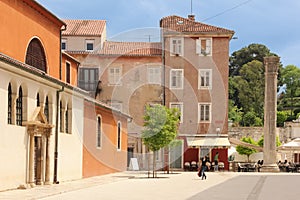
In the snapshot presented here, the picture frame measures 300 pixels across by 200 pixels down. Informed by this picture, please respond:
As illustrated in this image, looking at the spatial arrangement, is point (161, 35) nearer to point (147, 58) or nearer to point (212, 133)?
point (147, 58)

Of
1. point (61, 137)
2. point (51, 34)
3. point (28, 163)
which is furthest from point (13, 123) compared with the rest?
point (51, 34)

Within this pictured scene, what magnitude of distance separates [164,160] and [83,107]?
19.1 metres

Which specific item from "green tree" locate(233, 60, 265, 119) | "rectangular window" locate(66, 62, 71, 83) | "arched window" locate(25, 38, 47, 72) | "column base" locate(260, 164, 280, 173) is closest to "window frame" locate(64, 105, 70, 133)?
"arched window" locate(25, 38, 47, 72)

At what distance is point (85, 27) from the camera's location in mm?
55031

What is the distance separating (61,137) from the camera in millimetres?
28000

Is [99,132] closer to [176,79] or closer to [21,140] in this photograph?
[21,140]

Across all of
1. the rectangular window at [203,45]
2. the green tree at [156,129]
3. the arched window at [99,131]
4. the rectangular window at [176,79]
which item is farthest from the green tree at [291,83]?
the arched window at [99,131]

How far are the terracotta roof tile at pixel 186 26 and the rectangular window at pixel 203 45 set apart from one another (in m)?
0.79

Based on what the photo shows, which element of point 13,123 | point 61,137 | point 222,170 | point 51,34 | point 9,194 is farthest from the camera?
point 222,170

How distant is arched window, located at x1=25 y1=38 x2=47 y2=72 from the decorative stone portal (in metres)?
4.08

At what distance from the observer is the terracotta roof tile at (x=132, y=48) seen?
174ft

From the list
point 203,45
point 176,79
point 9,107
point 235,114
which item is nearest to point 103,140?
point 176,79

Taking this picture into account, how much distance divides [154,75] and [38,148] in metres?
28.2

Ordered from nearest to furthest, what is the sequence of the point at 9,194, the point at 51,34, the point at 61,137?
the point at 9,194, the point at 61,137, the point at 51,34
